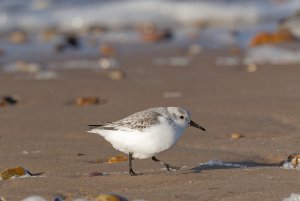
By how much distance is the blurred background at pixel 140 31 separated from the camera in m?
11.5

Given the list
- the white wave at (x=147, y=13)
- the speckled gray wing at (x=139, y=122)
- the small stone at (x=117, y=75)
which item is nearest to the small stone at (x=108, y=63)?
the small stone at (x=117, y=75)

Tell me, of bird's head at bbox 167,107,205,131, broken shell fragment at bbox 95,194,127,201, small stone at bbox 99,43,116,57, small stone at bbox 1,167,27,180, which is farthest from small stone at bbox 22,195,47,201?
small stone at bbox 99,43,116,57

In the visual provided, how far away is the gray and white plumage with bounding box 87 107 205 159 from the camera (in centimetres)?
465

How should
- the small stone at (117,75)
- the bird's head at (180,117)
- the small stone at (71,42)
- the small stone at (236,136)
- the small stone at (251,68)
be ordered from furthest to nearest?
the small stone at (71,42), the small stone at (251,68), the small stone at (117,75), the small stone at (236,136), the bird's head at (180,117)

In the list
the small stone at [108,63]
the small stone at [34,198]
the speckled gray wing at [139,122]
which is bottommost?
the small stone at [108,63]

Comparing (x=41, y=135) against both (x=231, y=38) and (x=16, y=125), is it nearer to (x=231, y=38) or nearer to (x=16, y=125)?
(x=16, y=125)

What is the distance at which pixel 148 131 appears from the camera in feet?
15.3

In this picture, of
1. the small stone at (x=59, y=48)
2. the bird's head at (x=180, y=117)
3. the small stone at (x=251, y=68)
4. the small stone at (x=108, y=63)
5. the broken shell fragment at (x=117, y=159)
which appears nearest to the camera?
the bird's head at (x=180, y=117)

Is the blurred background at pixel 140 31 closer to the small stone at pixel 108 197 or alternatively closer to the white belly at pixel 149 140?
the white belly at pixel 149 140

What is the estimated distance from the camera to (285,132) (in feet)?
20.1

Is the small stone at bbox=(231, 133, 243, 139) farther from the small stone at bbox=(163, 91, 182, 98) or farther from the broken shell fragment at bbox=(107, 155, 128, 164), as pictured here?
the small stone at bbox=(163, 91, 182, 98)

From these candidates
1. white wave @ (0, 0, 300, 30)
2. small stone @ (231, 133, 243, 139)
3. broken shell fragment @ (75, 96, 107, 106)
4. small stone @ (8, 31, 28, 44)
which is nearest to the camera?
small stone @ (231, 133, 243, 139)

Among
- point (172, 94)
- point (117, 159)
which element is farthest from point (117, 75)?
point (117, 159)

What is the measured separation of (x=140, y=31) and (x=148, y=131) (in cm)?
1125
